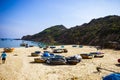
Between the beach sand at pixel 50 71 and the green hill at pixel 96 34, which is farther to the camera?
the green hill at pixel 96 34

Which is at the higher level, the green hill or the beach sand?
the green hill

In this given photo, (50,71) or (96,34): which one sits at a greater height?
(96,34)

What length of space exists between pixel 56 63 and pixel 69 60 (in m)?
2.66

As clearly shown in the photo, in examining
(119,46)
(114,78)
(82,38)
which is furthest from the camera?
(82,38)

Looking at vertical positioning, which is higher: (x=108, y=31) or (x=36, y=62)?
(x=108, y=31)

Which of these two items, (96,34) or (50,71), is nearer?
(50,71)

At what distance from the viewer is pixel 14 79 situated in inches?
710

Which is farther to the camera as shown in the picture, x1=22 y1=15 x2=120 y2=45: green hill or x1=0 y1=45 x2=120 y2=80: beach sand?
x1=22 y1=15 x2=120 y2=45: green hill

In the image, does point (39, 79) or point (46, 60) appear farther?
point (46, 60)

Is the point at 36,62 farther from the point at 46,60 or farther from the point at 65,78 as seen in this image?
the point at 65,78

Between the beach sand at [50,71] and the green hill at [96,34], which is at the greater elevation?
the green hill at [96,34]

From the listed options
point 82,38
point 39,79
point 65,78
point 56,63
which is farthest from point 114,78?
point 82,38

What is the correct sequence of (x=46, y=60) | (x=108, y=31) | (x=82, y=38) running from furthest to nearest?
1. (x=82, y=38)
2. (x=108, y=31)
3. (x=46, y=60)

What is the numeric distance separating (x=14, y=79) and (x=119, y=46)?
166 ft
